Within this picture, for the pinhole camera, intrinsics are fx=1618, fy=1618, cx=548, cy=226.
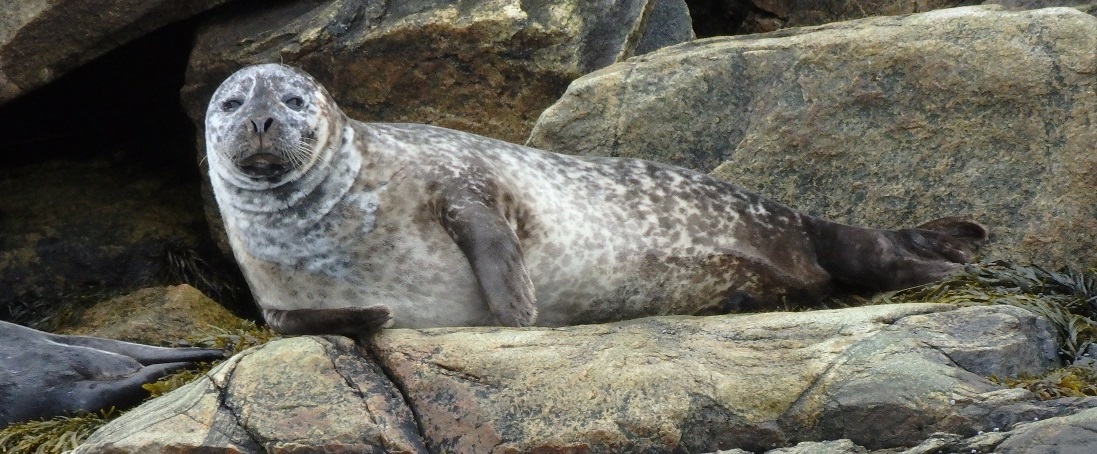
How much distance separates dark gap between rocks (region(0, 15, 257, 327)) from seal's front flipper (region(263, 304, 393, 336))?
3.90 meters

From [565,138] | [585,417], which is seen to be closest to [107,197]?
[565,138]

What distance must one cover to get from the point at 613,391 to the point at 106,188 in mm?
5752

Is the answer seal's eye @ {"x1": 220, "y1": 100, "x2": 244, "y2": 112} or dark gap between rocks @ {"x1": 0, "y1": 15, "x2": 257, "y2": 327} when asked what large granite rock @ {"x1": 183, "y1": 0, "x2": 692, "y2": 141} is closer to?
dark gap between rocks @ {"x1": 0, "y1": 15, "x2": 257, "y2": 327}

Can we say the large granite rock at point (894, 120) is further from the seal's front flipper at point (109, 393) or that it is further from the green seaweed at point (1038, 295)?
the seal's front flipper at point (109, 393)

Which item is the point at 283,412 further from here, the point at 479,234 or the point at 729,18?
the point at 729,18

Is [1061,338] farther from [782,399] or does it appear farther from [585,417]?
[585,417]

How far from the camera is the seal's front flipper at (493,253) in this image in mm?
5902

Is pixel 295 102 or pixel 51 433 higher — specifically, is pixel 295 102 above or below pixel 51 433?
above

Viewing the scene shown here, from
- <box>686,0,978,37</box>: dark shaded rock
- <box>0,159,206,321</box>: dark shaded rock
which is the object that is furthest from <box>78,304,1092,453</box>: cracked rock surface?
<box>686,0,978,37</box>: dark shaded rock

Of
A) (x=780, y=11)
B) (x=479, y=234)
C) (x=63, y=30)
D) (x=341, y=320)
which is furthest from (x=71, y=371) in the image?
(x=780, y=11)

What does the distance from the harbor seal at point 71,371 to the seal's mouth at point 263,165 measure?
105cm

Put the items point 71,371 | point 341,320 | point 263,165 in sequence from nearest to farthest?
point 341,320, point 263,165, point 71,371

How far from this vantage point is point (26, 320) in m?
9.18

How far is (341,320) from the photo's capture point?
5465 millimetres
